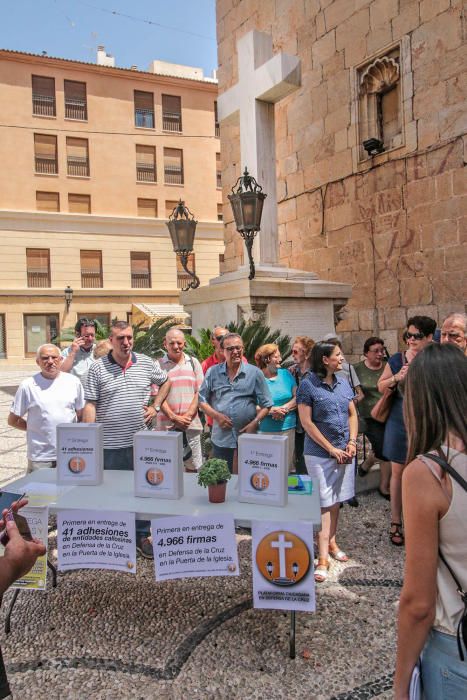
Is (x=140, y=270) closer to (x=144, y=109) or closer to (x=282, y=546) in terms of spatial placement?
(x=144, y=109)

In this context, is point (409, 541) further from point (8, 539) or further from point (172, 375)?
point (172, 375)

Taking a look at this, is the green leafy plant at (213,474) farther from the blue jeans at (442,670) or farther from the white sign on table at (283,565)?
the blue jeans at (442,670)

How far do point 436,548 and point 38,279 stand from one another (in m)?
28.4

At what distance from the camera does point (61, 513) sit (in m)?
2.91

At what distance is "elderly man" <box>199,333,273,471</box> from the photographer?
4.21m

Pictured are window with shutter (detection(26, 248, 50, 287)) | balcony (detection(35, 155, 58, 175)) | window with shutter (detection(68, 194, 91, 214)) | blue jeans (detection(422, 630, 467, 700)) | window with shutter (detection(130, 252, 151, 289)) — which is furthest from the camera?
window with shutter (detection(130, 252, 151, 289))

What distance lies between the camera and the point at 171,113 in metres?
30.4

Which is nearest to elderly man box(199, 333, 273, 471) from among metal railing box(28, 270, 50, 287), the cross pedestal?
the cross pedestal

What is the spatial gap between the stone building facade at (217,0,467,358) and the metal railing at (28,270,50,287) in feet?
67.3

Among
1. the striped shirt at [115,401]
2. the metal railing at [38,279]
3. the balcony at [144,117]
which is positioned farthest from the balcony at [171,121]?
the striped shirt at [115,401]

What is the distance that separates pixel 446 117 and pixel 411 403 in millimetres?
6277

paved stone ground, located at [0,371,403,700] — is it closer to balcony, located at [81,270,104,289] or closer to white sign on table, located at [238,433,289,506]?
white sign on table, located at [238,433,289,506]

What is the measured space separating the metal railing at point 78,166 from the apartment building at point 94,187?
2.1 inches

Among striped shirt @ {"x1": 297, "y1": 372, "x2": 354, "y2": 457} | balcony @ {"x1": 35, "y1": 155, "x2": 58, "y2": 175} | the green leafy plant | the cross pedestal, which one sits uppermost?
balcony @ {"x1": 35, "y1": 155, "x2": 58, "y2": 175}
